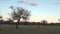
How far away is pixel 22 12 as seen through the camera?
74.6m

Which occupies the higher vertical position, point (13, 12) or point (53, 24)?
point (13, 12)

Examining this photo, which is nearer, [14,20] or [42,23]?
[14,20]

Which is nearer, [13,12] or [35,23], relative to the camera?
[13,12]

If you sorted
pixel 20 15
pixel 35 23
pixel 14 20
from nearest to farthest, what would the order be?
pixel 20 15 → pixel 14 20 → pixel 35 23

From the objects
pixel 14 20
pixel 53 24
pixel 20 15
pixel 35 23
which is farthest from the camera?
pixel 35 23

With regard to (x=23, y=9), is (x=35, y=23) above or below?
below

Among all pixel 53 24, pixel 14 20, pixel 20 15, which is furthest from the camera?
pixel 53 24

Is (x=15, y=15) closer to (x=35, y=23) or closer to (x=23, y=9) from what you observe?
(x=23, y=9)

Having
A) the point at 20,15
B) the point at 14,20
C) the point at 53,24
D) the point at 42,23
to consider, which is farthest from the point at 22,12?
the point at 42,23

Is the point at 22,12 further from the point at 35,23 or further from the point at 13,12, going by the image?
the point at 35,23

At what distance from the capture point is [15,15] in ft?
244

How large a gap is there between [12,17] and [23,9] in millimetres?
5227

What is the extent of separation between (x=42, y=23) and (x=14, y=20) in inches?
1178

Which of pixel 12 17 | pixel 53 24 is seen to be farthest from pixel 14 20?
pixel 53 24
